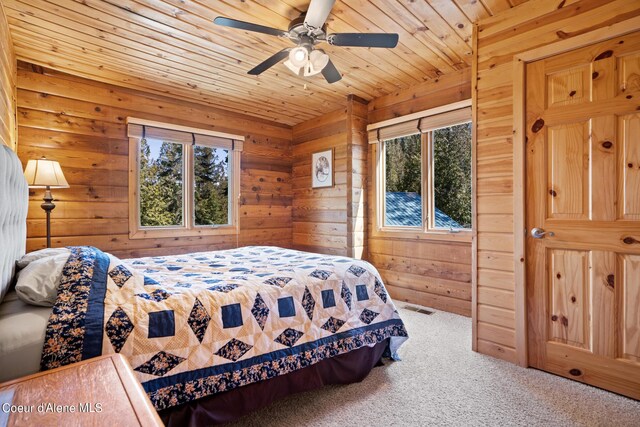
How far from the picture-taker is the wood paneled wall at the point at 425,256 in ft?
10.6

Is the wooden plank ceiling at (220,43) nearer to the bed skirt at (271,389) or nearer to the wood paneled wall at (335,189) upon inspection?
the wood paneled wall at (335,189)

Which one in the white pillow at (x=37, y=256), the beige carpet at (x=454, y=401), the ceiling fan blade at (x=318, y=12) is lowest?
the beige carpet at (x=454, y=401)

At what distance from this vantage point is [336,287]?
2.03 meters

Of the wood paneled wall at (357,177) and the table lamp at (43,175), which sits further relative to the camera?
the wood paneled wall at (357,177)

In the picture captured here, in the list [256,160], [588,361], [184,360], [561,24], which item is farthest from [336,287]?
[256,160]

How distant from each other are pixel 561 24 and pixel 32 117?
4371 millimetres

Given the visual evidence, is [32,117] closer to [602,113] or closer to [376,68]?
[376,68]

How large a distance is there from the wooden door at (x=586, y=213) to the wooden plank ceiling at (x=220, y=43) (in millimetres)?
719

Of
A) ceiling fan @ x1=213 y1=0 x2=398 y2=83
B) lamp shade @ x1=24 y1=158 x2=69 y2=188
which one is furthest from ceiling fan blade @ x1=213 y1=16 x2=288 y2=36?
lamp shade @ x1=24 y1=158 x2=69 y2=188

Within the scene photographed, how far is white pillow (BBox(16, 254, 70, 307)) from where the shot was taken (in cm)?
130

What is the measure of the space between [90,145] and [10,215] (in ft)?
6.87

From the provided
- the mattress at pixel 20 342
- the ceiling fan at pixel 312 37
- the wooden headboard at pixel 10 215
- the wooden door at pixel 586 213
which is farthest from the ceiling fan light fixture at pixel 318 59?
the mattress at pixel 20 342

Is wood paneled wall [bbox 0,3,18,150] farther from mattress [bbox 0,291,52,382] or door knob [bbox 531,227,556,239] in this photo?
door knob [bbox 531,227,556,239]

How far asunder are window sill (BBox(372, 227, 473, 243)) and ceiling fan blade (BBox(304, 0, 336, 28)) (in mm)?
2207
